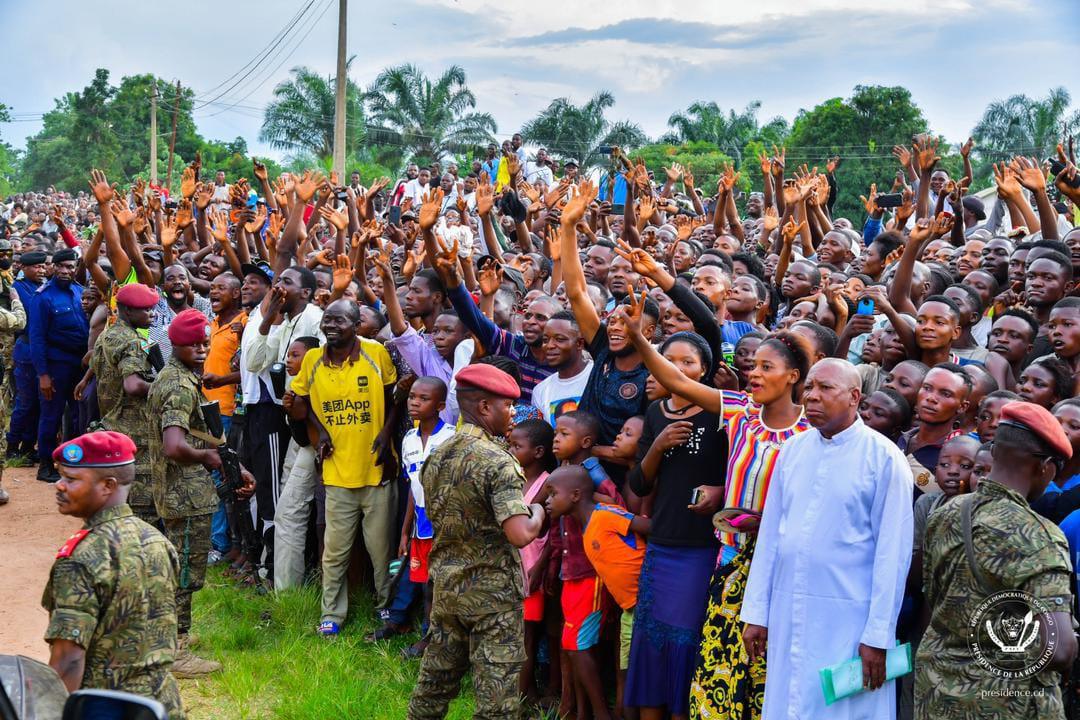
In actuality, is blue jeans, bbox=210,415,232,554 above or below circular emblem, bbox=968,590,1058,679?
below

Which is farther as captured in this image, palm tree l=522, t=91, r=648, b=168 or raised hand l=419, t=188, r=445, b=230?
palm tree l=522, t=91, r=648, b=168

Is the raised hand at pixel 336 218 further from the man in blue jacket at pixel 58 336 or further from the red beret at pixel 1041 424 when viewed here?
the red beret at pixel 1041 424

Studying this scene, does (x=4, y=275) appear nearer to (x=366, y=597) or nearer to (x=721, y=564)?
(x=366, y=597)

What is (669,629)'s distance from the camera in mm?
5031

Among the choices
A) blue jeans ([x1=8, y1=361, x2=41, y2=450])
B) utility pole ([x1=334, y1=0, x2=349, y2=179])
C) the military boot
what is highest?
utility pole ([x1=334, y1=0, x2=349, y2=179])

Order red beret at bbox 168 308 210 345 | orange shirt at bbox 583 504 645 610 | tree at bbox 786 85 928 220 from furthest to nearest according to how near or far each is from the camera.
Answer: tree at bbox 786 85 928 220 → red beret at bbox 168 308 210 345 → orange shirt at bbox 583 504 645 610

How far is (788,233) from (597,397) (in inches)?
119

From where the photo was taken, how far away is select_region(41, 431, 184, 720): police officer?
12.8 feet

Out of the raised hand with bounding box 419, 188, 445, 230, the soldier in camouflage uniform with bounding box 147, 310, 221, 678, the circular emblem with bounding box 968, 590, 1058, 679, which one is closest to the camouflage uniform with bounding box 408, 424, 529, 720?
the circular emblem with bounding box 968, 590, 1058, 679

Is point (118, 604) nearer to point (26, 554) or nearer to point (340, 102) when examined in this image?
point (26, 554)

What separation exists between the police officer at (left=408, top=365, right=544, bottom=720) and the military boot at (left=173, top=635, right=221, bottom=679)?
2263 millimetres

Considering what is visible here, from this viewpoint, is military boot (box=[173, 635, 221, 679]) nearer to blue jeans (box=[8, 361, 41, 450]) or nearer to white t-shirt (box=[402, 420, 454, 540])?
white t-shirt (box=[402, 420, 454, 540])

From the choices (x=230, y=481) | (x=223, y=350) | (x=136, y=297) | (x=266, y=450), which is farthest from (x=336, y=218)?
(x=230, y=481)

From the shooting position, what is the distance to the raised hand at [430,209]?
23.4ft
